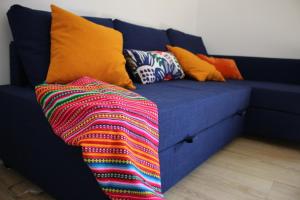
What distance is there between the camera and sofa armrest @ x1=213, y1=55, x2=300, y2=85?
7.35 ft

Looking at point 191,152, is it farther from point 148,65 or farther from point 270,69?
point 270,69

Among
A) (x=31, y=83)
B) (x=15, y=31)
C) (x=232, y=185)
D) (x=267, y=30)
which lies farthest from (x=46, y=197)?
(x=267, y=30)

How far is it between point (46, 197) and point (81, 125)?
21.5 inches

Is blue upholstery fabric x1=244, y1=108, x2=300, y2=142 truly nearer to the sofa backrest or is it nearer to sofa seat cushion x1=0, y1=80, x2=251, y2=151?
sofa seat cushion x1=0, y1=80, x2=251, y2=151

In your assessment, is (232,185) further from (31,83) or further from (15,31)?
(15,31)

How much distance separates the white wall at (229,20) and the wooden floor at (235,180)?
3.89ft

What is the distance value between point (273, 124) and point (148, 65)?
42.0 inches

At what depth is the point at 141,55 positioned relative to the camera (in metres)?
1.60

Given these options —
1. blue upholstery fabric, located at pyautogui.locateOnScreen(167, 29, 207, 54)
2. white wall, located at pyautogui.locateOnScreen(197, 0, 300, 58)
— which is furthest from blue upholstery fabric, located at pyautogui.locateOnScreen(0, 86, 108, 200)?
white wall, located at pyautogui.locateOnScreen(197, 0, 300, 58)

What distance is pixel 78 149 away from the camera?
77 cm

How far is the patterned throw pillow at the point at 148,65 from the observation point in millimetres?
1564

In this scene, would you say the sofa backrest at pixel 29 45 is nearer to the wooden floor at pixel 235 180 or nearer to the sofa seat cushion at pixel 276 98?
the wooden floor at pixel 235 180

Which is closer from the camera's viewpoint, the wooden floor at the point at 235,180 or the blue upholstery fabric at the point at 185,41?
the wooden floor at the point at 235,180

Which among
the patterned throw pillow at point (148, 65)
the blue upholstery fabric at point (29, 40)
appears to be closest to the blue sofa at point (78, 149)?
the blue upholstery fabric at point (29, 40)
